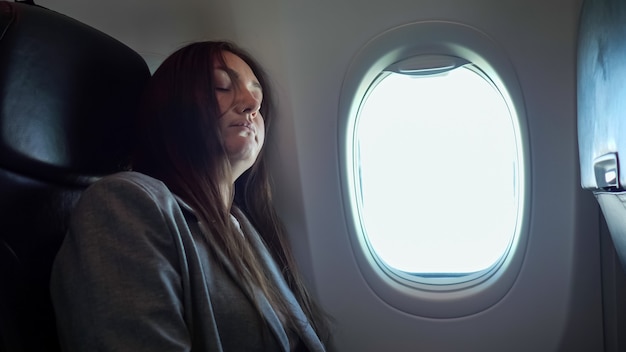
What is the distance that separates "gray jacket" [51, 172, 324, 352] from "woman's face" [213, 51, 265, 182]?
0.27 metres

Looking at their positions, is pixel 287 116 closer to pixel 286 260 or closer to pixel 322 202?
pixel 322 202

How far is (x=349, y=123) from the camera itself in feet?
5.52

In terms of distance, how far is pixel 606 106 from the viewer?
0.93m

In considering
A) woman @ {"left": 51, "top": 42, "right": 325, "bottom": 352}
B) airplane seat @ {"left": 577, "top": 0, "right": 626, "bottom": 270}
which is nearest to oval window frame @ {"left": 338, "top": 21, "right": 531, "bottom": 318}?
woman @ {"left": 51, "top": 42, "right": 325, "bottom": 352}

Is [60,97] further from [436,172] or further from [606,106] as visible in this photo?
[436,172]

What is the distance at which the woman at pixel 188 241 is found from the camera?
1.04 m

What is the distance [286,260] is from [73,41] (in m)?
0.77

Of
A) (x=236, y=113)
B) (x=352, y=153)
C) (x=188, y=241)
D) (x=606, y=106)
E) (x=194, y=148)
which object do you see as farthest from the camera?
(x=352, y=153)

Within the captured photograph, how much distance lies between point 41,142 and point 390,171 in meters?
0.97

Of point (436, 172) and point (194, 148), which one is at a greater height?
point (194, 148)

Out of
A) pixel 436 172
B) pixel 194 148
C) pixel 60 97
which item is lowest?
pixel 436 172

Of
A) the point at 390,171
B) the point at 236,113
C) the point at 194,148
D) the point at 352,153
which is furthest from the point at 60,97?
the point at 390,171

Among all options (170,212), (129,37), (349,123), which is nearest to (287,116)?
(349,123)

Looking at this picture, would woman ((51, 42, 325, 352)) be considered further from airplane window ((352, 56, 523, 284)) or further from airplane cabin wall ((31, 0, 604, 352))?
airplane window ((352, 56, 523, 284))
